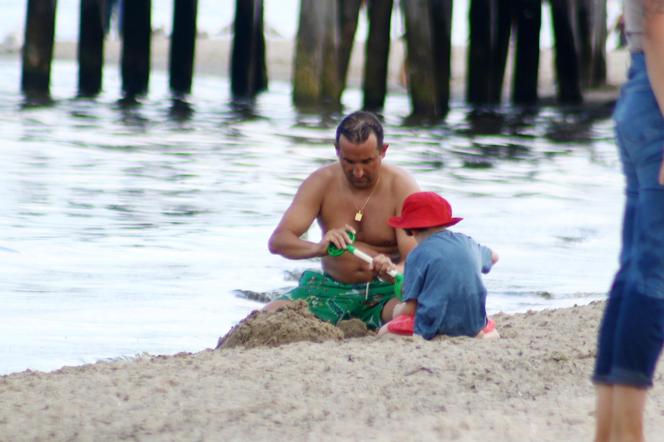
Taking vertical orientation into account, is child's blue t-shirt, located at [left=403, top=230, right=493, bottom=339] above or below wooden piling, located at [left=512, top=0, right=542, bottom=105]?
below

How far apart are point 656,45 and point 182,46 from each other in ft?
51.0

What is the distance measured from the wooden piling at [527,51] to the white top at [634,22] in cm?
1445

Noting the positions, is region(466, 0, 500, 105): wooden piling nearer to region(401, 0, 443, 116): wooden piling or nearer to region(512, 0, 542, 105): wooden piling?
region(512, 0, 542, 105): wooden piling

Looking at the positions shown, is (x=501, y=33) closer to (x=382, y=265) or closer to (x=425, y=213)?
(x=382, y=265)

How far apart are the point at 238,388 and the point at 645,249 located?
1428 millimetres

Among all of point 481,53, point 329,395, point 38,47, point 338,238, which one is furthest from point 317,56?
point 329,395

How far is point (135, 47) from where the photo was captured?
1766 cm

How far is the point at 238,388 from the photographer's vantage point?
3.89 meters

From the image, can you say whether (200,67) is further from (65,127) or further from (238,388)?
(238,388)

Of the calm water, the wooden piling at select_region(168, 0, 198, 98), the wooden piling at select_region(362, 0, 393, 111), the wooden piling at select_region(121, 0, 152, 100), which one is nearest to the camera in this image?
the calm water

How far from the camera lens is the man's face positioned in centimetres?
520

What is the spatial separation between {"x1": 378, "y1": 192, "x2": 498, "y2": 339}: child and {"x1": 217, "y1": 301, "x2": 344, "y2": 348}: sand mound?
1.07 ft

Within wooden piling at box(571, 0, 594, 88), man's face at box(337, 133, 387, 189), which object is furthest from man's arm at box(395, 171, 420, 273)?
wooden piling at box(571, 0, 594, 88)

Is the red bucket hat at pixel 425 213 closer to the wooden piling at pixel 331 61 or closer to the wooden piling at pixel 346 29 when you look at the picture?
the wooden piling at pixel 331 61
